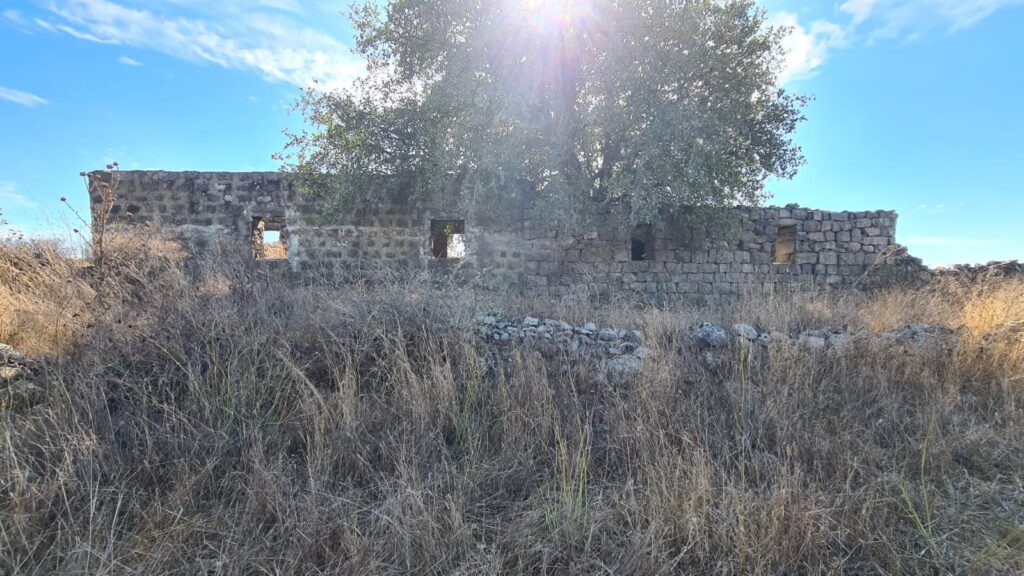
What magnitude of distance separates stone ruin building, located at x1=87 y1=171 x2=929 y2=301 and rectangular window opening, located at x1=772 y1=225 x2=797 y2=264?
0.10 m

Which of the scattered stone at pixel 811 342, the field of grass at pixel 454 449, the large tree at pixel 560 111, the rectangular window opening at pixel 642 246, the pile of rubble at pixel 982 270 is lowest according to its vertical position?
the field of grass at pixel 454 449

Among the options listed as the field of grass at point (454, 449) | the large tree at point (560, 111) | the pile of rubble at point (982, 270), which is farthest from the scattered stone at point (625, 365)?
the pile of rubble at point (982, 270)

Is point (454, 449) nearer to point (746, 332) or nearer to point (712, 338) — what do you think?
point (712, 338)

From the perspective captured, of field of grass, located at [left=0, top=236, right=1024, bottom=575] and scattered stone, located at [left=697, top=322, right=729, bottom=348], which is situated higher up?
scattered stone, located at [left=697, top=322, right=729, bottom=348]

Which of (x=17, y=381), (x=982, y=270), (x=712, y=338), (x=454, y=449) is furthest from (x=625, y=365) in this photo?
(x=982, y=270)

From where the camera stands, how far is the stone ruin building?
9461mm

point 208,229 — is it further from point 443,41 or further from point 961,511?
point 961,511

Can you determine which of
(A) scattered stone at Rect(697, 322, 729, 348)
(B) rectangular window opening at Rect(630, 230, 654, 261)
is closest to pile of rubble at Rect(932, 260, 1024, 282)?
(B) rectangular window opening at Rect(630, 230, 654, 261)

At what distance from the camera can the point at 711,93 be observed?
855cm

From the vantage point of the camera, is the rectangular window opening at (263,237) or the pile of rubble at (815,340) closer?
the pile of rubble at (815,340)

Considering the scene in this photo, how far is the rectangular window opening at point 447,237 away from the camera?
9.85 meters

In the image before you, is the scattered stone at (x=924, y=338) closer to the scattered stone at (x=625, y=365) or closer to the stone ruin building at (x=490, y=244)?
the scattered stone at (x=625, y=365)

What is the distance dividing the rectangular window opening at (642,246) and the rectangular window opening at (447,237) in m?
3.69

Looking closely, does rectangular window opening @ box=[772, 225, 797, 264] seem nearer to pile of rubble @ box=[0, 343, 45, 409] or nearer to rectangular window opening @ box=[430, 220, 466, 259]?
rectangular window opening @ box=[430, 220, 466, 259]
